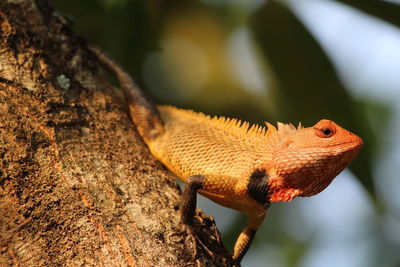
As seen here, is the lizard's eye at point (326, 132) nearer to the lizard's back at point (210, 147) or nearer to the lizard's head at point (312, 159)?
the lizard's head at point (312, 159)

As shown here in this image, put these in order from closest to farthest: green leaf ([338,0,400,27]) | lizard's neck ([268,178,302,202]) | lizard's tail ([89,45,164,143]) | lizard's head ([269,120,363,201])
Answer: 1. lizard's head ([269,120,363,201])
2. lizard's neck ([268,178,302,202])
3. green leaf ([338,0,400,27])
4. lizard's tail ([89,45,164,143])

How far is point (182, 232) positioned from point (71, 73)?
1450 mm

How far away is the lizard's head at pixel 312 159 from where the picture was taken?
3.24 metres

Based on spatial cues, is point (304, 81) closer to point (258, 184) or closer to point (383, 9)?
point (383, 9)

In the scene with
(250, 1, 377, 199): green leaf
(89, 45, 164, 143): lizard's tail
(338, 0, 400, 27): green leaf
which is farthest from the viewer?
(250, 1, 377, 199): green leaf

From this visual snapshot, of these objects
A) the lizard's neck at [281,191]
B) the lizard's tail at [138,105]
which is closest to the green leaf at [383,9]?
the lizard's neck at [281,191]

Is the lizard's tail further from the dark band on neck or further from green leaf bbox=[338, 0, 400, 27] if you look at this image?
green leaf bbox=[338, 0, 400, 27]

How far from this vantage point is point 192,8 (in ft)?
16.7

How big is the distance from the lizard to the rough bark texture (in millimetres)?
280

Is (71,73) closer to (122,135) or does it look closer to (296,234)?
(122,135)

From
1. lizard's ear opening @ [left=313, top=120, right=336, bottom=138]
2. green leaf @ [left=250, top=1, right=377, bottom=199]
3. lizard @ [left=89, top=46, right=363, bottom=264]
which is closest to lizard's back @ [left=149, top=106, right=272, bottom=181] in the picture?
lizard @ [left=89, top=46, right=363, bottom=264]

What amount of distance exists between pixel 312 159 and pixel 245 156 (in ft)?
1.64

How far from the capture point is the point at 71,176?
264 cm

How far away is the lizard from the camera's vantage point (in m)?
3.26
